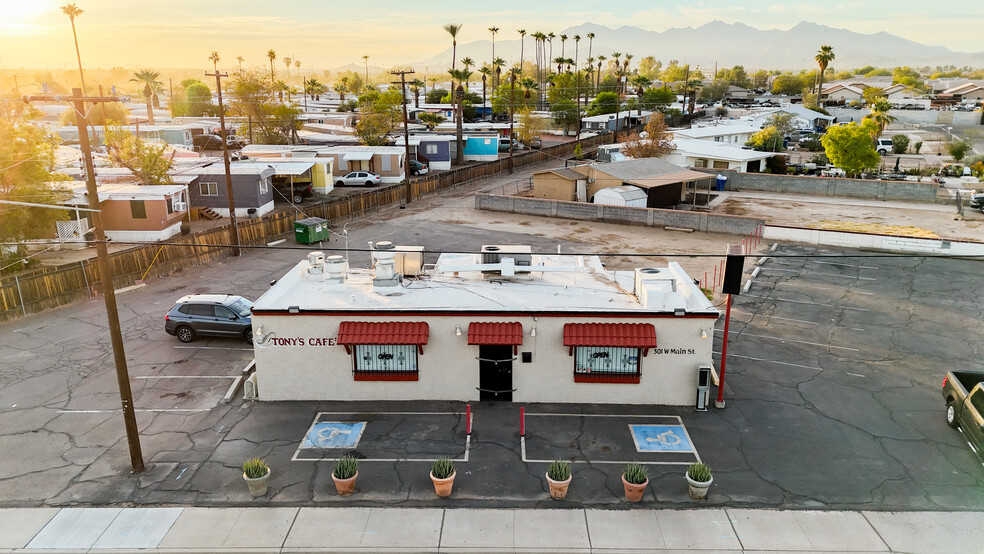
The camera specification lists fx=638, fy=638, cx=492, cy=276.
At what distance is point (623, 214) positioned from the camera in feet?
141

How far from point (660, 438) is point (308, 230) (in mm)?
26074

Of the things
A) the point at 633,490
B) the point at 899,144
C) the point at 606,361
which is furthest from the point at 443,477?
the point at 899,144

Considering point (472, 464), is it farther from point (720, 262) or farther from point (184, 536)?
point (720, 262)

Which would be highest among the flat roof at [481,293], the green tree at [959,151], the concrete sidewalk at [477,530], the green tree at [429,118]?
the green tree at [429,118]

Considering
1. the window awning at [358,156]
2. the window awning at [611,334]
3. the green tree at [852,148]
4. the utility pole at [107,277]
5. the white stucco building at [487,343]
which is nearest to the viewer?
the utility pole at [107,277]

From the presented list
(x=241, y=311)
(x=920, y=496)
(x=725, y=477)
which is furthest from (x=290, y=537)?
(x=920, y=496)

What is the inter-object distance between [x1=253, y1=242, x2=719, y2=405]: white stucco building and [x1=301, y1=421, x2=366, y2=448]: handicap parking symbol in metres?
1.46

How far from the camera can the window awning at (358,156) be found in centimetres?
5388

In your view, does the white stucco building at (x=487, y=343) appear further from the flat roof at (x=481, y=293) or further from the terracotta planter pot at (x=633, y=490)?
the terracotta planter pot at (x=633, y=490)

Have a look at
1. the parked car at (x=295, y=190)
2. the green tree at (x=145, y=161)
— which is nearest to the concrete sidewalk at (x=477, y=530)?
the green tree at (x=145, y=161)

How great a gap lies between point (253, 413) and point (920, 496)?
1685 cm

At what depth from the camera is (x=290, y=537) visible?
42.8 ft

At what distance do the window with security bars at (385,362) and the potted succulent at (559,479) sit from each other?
573 cm

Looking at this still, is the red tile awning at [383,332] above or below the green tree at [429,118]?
below
